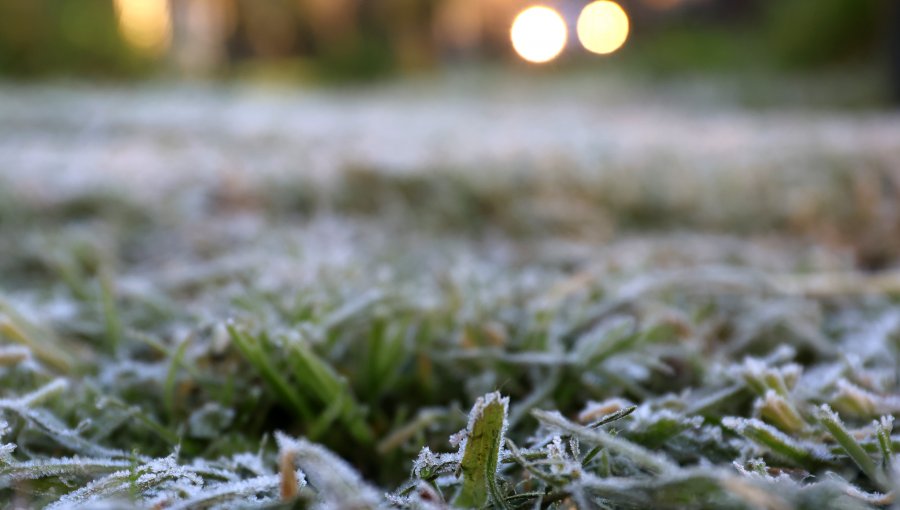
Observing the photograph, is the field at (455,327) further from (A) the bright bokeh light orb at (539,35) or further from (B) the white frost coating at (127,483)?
(A) the bright bokeh light orb at (539,35)

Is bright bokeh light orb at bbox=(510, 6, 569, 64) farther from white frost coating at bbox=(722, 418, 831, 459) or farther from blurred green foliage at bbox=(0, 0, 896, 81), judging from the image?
white frost coating at bbox=(722, 418, 831, 459)

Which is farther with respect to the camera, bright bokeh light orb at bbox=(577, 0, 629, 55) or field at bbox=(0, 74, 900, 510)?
bright bokeh light orb at bbox=(577, 0, 629, 55)

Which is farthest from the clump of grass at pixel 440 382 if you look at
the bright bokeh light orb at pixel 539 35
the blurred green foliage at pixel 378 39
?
the bright bokeh light orb at pixel 539 35

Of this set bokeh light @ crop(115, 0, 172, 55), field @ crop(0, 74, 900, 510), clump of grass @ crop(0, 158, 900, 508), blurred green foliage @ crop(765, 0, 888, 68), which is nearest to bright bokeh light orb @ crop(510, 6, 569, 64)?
blurred green foliage @ crop(765, 0, 888, 68)

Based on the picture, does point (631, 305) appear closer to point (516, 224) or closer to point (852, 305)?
point (852, 305)

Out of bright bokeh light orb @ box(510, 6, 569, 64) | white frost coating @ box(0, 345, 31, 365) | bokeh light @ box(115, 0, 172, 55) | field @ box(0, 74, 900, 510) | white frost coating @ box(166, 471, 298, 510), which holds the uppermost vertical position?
bokeh light @ box(115, 0, 172, 55)

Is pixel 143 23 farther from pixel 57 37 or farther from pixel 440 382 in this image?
pixel 440 382

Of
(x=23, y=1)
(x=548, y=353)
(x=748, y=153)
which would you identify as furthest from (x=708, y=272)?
(x=23, y=1)

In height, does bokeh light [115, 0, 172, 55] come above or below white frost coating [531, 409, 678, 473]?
above
